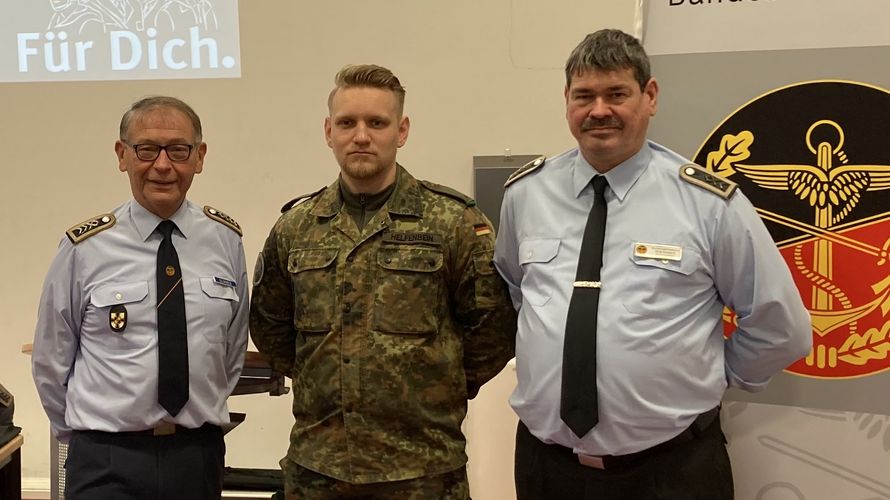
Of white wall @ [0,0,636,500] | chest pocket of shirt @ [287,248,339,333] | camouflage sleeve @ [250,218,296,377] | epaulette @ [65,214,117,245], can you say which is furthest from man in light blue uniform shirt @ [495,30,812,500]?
white wall @ [0,0,636,500]

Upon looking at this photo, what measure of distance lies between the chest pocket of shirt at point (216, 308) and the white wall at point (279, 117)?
5.88 ft

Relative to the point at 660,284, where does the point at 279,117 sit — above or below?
above

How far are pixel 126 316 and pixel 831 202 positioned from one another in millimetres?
1851

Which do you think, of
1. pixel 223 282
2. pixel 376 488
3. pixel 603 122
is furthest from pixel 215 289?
pixel 603 122

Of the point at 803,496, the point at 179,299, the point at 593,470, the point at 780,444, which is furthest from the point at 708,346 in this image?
the point at 179,299

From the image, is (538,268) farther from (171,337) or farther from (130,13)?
(130,13)

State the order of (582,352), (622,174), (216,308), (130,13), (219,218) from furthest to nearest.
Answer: (130,13)
(219,218)
(216,308)
(622,174)
(582,352)

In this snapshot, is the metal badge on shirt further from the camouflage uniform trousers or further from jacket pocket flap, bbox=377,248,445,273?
the camouflage uniform trousers

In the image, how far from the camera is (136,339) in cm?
183

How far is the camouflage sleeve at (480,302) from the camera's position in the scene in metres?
1.86

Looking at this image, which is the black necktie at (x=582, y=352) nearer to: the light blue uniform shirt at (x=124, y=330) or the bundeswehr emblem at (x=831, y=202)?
the bundeswehr emblem at (x=831, y=202)

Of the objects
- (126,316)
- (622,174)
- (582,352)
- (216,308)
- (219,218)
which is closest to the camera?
(582,352)

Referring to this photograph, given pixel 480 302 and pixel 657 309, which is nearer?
pixel 657 309

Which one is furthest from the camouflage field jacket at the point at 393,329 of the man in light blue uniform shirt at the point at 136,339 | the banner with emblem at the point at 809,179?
the banner with emblem at the point at 809,179
